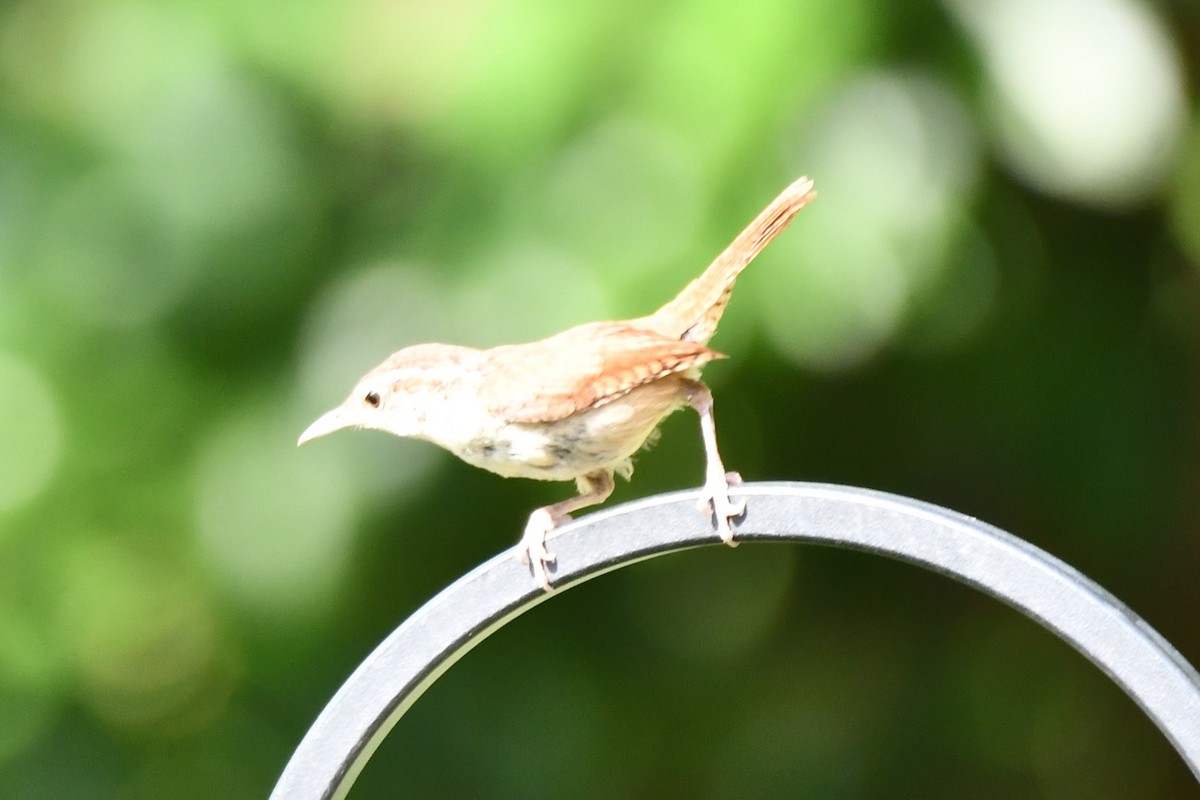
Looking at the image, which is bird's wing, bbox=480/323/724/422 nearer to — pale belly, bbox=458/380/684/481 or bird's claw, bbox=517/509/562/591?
pale belly, bbox=458/380/684/481

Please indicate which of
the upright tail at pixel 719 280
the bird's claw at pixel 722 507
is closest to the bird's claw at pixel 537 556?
the bird's claw at pixel 722 507

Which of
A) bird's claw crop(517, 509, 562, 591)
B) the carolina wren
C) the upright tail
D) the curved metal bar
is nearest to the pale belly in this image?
the carolina wren

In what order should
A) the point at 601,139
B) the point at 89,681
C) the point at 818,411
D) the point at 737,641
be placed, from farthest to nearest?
the point at 737,641 < the point at 818,411 < the point at 89,681 < the point at 601,139

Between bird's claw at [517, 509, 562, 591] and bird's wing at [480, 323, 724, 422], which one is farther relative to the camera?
bird's wing at [480, 323, 724, 422]

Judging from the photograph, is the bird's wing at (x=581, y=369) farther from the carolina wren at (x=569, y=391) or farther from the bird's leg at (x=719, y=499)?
the bird's leg at (x=719, y=499)

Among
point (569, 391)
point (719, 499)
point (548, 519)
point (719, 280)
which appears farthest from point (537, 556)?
point (719, 280)

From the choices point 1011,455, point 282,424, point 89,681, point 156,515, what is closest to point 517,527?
point 282,424

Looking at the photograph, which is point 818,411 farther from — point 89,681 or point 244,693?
point 89,681
